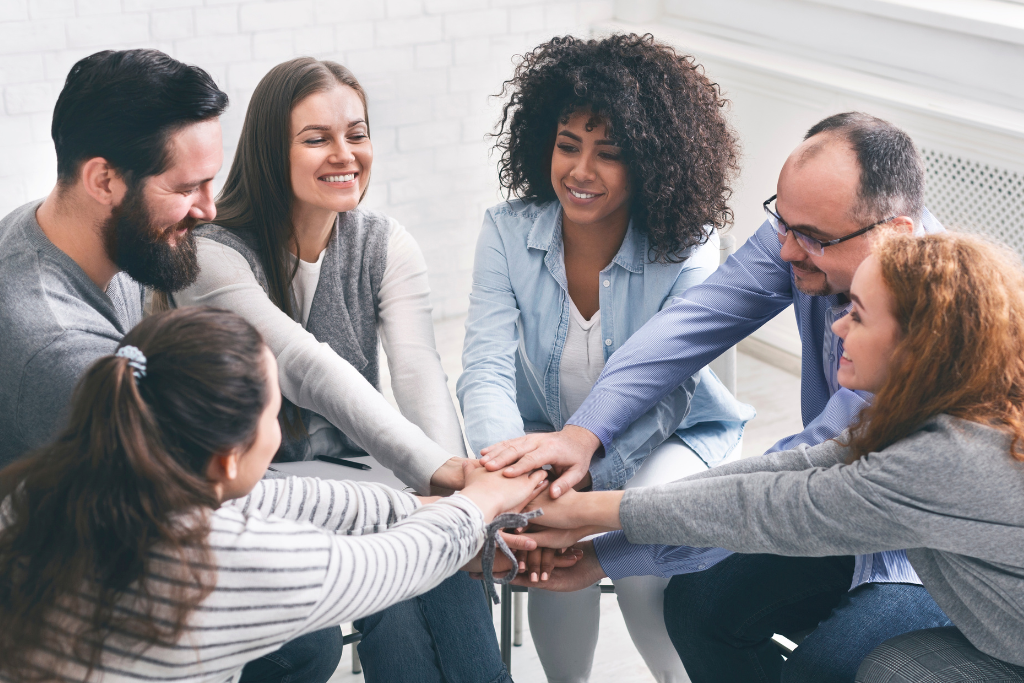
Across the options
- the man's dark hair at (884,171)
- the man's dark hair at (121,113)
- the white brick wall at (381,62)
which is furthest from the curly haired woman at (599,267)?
the white brick wall at (381,62)

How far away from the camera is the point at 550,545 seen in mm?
1637

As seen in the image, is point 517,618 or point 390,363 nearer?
point 390,363

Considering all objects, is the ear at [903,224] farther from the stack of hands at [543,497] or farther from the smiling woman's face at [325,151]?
the smiling woman's face at [325,151]

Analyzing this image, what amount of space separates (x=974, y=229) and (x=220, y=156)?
233 centimetres

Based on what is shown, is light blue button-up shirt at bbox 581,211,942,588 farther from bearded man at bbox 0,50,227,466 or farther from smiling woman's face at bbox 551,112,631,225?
bearded man at bbox 0,50,227,466

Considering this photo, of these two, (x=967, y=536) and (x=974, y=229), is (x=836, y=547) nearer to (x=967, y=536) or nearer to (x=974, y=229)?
(x=967, y=536)

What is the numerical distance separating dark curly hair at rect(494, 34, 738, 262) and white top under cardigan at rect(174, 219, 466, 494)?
377mm

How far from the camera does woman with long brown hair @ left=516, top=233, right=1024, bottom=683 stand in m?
1.19

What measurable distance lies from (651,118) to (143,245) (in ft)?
3.19

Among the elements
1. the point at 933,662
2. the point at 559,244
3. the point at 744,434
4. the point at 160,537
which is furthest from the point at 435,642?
the point at 744,434

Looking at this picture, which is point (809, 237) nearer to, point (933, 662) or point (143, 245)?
point (933, 662)

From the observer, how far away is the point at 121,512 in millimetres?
1050

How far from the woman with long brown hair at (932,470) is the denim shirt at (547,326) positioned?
580 millimetres

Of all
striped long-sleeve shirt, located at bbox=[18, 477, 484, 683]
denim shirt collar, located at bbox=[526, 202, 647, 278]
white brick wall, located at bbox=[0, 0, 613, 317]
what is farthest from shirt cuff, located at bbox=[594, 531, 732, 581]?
white brick wall, located at bbox=[0, 0, 613, 317]
